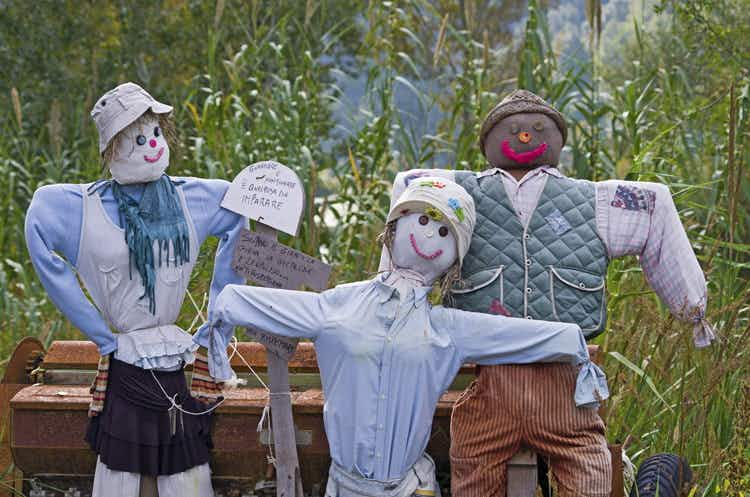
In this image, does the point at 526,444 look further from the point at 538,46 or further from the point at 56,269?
the point at 538,46

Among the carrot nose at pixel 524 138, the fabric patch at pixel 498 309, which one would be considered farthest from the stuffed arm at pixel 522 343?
the carrot nose at pixel 524 138

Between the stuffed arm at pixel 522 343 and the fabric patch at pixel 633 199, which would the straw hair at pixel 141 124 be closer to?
the stuffed arm at pixel 522 343

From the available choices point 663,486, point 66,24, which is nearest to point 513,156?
point 663,486

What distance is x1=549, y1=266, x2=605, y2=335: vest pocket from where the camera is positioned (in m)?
3.36

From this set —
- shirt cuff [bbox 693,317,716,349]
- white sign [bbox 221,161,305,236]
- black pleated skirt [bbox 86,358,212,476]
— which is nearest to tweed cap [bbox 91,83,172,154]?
white sign [bbox 221,161,305,236]

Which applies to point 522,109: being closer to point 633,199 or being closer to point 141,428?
point 633,199

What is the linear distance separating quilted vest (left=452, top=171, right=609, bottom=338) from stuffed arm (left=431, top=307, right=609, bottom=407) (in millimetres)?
159

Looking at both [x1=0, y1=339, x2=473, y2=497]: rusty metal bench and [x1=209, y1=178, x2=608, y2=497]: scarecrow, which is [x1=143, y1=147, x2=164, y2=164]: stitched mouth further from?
[x1=0, y1=339, x2=473, y2=497]: rusty metal bench

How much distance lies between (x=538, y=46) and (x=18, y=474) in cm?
292

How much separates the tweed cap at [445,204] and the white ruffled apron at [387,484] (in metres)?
0.64

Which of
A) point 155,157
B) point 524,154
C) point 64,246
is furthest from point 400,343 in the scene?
point 64,246

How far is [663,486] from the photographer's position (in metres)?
3.41

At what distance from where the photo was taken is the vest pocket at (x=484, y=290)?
3.37 m

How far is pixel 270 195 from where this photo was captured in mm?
3455
